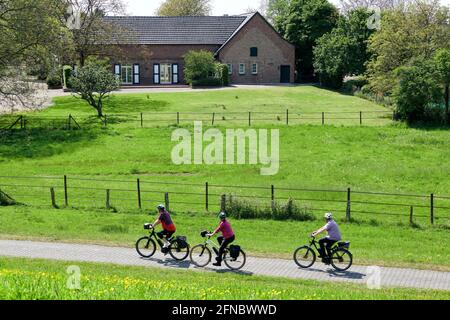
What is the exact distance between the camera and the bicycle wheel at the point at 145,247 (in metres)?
20.7

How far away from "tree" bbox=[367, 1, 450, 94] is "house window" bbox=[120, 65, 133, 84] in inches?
1025

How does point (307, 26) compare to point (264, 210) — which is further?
point (307, 26)

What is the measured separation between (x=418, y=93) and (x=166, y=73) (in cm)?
3145

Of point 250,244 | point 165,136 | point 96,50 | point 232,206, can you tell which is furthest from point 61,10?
point 250,244

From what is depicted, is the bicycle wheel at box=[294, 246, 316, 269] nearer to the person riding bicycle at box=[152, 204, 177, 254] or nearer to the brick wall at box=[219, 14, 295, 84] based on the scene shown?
the person riding bicycle at box=[152, 204, 177, 254]

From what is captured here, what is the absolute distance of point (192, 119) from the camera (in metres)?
44.8

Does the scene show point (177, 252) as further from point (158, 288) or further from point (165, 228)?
point (158, 288)

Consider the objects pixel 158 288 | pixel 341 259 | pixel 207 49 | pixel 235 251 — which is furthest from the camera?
pixel 207 49

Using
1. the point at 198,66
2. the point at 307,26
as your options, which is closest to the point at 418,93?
the point at 198,66

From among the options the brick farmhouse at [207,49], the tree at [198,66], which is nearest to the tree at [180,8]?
the brick farmhouse at [207,49]

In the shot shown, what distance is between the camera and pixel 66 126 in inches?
1705

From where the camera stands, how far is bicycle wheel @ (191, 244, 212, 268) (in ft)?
65.0

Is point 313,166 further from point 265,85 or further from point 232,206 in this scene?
point 265,85

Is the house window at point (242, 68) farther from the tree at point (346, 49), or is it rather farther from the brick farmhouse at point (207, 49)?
the tree at point (346, 49)
